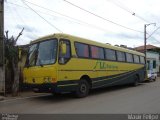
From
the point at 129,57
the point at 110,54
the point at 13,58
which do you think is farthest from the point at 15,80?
the point at 129,57

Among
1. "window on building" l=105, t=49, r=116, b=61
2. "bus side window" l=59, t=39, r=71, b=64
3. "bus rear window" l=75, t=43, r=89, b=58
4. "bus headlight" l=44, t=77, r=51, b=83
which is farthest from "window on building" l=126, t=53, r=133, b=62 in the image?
"bus headlight" l=44, t=77, r=51, b=83

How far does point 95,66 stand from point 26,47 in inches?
149

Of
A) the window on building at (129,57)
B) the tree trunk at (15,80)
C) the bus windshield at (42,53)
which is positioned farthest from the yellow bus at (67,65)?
the window on building at (129,57)

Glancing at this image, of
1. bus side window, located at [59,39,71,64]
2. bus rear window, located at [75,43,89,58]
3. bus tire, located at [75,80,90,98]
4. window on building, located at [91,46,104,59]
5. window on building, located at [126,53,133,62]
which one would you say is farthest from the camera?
window on building, located at [126,53,133,62]

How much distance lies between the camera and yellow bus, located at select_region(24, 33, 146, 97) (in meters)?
11.6

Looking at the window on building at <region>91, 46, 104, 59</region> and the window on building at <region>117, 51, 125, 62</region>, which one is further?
the window on building at <region>117, 51, 125, 62</region>

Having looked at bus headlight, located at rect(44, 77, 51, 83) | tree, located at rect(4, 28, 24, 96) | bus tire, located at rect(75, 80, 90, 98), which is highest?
tree, located at rect(4, 28, 24, 96)

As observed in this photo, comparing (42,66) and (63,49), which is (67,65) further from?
(42,66)

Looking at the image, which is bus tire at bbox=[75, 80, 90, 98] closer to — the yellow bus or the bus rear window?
the yellow bus

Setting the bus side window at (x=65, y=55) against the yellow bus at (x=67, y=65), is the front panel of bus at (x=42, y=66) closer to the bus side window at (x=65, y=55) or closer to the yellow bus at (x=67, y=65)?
the yellow bus at (x=67, y=65)

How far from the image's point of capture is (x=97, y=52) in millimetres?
14859

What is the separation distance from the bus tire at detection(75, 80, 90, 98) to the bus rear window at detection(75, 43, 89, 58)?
133 cm

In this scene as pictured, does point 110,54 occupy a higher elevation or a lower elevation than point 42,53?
higher

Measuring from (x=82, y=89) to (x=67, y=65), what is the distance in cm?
173
